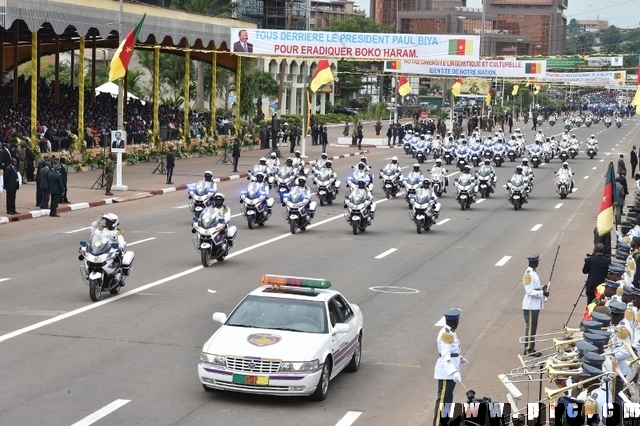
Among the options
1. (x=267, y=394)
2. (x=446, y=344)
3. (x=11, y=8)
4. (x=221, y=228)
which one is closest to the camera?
(x=446, y=344)

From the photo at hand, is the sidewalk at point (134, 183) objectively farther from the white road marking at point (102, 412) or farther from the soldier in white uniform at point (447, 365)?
the soldier in white uniform at point (447, 365)

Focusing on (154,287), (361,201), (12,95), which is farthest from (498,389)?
(12,95)

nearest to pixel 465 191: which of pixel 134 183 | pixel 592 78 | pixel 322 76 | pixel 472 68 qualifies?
pixel 134 183

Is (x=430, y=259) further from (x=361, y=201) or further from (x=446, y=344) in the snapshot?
(x=446, y=344)

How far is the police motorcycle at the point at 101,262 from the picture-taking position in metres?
20.6

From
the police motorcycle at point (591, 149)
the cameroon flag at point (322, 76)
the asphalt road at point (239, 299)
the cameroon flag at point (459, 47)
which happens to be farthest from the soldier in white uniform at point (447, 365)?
the police motorcycle at point (591, 149)

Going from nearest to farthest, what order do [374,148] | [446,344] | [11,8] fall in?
[446,344]
[11,8]
[374,148]

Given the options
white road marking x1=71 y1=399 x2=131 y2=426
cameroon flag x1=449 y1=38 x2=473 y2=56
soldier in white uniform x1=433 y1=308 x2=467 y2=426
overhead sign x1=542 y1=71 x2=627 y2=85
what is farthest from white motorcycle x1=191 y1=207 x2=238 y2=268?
overhead sign x1=542 y1=71 x2=627 y2=85

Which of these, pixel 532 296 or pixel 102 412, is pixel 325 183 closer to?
pixel 532 296

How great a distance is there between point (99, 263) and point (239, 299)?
260 centimetres

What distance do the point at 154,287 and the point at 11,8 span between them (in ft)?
74.8

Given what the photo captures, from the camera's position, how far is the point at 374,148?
7562 cm

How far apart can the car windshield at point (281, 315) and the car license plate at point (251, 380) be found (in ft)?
3.59

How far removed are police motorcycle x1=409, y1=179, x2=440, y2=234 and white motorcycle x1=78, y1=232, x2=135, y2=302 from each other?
12.9 meters
